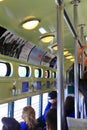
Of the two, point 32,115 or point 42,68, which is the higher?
point 42,68

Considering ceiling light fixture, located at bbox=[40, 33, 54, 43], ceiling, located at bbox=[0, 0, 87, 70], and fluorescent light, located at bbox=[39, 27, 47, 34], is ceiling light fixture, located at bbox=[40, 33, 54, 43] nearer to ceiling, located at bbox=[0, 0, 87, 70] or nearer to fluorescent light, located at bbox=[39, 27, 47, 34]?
fluorescent light, located at bbox=[39, 27, 47, 34]

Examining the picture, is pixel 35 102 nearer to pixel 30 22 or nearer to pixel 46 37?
pixel 46 37

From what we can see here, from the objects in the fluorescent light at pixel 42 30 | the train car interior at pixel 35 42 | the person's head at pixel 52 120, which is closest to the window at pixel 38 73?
the train car interior at pixel 35 42

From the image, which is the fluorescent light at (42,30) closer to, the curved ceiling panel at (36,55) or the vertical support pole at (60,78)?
the curved ceiling panel at (36,55)

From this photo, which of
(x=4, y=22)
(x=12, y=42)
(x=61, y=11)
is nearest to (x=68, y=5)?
(x=4, y=22)

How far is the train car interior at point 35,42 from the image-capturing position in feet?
6.52

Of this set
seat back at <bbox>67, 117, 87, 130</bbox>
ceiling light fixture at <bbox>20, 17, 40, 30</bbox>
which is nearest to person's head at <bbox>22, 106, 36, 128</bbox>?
ceiling light fixture at <bbox>20, 17, 40, 30</bbox>

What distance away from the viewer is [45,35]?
153 inches

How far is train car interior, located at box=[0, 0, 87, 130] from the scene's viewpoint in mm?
1988

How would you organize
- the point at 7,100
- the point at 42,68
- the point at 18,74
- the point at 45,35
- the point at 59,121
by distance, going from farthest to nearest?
the point at 42,68
the point at 18,74
the point at 45,35
the point at 7,100
the point at 59,121

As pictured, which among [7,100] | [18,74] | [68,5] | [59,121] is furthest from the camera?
[18,74]

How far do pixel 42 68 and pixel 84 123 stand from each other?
4.64m

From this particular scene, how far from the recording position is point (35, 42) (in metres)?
4.30

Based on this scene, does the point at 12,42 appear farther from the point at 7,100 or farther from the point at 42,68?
the point at 42,68
